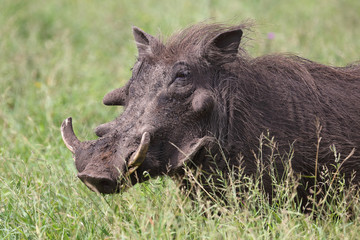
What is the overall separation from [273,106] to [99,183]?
1.12m

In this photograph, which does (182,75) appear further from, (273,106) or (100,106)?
(100,106)

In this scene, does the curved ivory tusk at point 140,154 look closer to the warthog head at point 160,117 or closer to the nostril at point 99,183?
the warthog head at point 160,117

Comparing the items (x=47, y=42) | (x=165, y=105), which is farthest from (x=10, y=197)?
(x=47, y=42)

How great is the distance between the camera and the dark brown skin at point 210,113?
10.2 ft

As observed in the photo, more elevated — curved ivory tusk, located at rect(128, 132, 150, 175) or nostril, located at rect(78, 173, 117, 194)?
curved ivory tusk, located at rect(128, 132, 150, 175)

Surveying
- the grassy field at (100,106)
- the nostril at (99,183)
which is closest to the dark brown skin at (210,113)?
the nostril at (99,183)

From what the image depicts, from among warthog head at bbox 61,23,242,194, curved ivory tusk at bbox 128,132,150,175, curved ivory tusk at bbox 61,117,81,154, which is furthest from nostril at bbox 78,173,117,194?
curved ivory tusk at bbox 61,117,81,154

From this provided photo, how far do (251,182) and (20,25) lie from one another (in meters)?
5.60

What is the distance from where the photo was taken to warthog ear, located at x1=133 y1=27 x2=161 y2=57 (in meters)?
3.47

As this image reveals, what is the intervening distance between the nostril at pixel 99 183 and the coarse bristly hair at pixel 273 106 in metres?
0.65

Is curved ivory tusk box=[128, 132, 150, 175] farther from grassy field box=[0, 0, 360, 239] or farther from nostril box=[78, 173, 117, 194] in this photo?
grassy field box=[0, 0, 360, 239]

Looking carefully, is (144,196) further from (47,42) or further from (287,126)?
(47,42)

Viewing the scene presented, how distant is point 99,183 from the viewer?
2971 mm

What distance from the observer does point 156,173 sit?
3.21m
